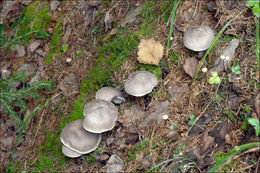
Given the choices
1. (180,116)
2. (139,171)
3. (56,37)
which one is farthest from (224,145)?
(56,37)

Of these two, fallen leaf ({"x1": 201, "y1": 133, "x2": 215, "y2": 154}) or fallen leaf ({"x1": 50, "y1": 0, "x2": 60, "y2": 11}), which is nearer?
fallen leaf ({"x1": 201, "y1": 133, "x2": 215, "y2": 154})

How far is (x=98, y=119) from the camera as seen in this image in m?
3.82

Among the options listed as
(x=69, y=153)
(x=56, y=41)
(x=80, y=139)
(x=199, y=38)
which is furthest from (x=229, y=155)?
(x=56, y=41)

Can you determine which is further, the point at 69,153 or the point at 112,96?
the point at 112,96

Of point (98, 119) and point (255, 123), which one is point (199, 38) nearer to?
point (255, 123)

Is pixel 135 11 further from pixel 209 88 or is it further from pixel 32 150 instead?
pixel 32 150

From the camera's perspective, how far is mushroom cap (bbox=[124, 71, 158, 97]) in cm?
384

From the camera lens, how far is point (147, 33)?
4508mm

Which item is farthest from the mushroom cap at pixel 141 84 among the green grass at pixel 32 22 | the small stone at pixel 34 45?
the small stone at pixel 34 45

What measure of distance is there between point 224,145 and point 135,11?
3215 mm

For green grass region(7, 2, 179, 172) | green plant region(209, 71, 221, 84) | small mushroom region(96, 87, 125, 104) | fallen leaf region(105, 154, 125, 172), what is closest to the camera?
green plant region(209, 71, 221, 84)

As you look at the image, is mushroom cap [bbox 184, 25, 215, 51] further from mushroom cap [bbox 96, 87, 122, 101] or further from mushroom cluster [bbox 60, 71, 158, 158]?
mushroom cap [bbox 96, 87, 122, 101]

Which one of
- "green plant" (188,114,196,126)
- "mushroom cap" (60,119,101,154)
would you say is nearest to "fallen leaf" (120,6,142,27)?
"mushroom cap" (60,119,101,154)

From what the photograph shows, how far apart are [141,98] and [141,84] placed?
372mm
